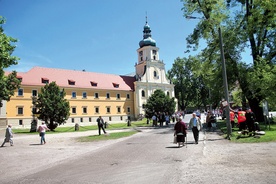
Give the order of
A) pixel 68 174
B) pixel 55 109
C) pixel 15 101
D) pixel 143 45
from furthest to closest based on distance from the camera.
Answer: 1. pixel 143 45
2. pixel 15 101
3. pixel 55 109
4. pixel 68 174

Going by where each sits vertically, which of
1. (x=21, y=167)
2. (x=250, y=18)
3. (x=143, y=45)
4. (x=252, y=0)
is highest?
(x=143, y=45)

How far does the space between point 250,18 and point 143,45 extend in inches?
1866

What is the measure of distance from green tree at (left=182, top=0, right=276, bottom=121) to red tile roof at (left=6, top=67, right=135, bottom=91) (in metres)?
35.3

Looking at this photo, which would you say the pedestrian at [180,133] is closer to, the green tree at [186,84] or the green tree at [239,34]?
the green tree at [239,34]

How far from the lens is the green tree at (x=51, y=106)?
31312mm

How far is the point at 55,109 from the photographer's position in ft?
104

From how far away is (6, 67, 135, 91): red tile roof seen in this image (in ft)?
164

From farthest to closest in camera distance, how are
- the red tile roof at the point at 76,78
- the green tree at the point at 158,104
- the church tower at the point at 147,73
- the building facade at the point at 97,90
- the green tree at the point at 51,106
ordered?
the church tower at the point at 147,73 → the green tree at the point at 158,104 → the red tile roof at the point at 76,78 → the building facade at the point at 97,90 → the green tree at the point at 51,106

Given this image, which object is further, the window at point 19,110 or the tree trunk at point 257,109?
the window at point 19,110

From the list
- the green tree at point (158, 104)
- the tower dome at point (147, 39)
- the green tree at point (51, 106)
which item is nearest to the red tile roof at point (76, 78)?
the tower dome at point (147, 39)

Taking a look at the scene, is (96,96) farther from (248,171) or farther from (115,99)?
(248,171)

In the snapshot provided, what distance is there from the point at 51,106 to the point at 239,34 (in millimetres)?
24010

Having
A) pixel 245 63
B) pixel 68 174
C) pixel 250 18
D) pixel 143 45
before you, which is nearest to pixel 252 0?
pixel 250 18

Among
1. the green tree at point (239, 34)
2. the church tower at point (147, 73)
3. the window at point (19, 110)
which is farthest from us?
the church tower at point (147, 73)
